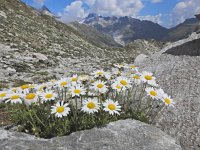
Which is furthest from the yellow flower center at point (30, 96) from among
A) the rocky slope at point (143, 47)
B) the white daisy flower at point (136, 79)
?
the rocky slope at point (143, 47)

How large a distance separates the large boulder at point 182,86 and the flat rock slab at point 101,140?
145 centimetres

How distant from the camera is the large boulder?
311 inches

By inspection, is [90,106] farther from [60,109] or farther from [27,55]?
[27,55]

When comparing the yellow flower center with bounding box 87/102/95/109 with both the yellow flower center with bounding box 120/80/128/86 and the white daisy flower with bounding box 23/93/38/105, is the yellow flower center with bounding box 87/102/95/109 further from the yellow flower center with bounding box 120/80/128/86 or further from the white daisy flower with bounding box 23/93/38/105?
the white daisy flower with bounding box 23/93/38/105

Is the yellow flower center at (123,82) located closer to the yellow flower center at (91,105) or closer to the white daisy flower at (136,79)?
the white daisy flower at (136,79)

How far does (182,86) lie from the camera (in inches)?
370

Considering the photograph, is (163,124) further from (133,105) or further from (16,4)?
(16,4)

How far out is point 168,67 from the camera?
10859mm

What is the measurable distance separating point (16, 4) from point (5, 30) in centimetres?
2281

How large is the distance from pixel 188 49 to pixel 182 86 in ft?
11.6

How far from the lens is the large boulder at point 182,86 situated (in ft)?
25.9

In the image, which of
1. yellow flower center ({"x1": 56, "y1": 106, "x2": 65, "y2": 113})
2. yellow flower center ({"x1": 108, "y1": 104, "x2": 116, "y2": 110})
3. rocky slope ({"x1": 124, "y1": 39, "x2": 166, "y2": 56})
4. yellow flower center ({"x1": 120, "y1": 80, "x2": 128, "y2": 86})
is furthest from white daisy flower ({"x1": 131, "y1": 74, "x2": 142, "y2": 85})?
rocky slope ({"x1": 124, "y1": 39, "x2": 166, "y2": 56})

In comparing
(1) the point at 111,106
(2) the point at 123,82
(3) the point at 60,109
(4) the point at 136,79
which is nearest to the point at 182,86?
(4) the point at 136,79

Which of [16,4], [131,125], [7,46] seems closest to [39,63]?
[7,46]
